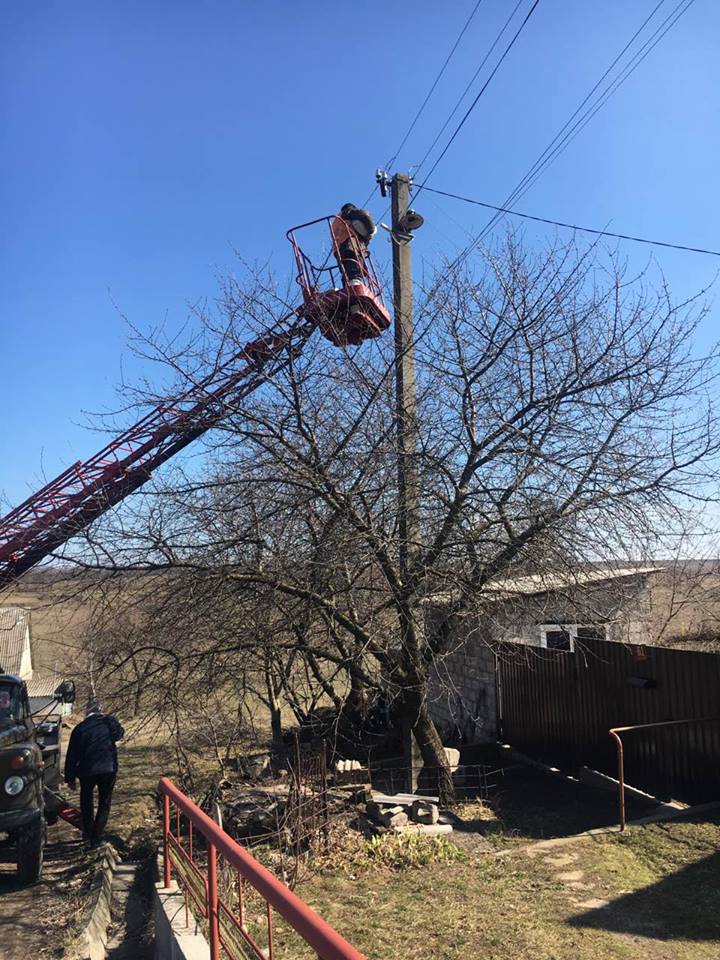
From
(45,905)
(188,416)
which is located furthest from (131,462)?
(45,905)

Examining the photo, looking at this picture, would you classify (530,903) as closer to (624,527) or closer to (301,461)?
(624,527)

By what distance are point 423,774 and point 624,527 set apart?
4.00 meters

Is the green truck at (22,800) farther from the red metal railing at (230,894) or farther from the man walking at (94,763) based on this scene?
the red metal railing at (230,894)

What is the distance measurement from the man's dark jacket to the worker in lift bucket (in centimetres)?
610

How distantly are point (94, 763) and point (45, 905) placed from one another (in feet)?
6.87

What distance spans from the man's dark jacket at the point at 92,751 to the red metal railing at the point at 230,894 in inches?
106

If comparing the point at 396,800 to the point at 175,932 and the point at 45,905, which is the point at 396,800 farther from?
the point at 175,932

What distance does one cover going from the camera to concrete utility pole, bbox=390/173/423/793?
803cm

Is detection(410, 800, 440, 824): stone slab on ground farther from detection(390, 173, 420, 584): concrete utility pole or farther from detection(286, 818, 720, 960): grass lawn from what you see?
detection(390, 173, 420, 584): concrete utility pole

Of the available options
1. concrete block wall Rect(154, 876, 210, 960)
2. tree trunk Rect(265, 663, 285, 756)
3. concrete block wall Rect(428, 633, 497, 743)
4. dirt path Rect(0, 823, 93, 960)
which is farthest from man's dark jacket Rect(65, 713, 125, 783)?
concrete block wall Rect(428, 633, 497, 743)

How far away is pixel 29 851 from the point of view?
6805 millimetres

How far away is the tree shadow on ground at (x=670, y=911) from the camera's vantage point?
488 centimetres

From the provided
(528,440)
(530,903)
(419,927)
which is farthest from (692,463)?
(419,927)

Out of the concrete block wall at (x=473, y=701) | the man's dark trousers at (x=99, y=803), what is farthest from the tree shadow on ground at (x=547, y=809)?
the man's dark trousers at (x=99, y=803)
